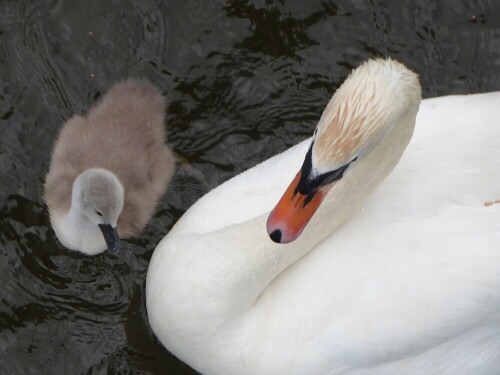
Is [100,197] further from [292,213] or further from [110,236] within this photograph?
[292,213]

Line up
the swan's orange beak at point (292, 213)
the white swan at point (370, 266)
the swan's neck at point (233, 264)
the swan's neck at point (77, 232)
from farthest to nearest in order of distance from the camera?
the swan's neck at point (77, 232) < the swan's neck at point (233, 264) < the white swan at point (370, 266) < the swan's orange beak at point (292, 213)

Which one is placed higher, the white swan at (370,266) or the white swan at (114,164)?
the white swan at (114,164)

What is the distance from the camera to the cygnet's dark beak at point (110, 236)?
17.6 feet

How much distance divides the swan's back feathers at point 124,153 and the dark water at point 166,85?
331 mm

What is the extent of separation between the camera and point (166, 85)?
250 inches

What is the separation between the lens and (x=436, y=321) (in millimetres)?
4379

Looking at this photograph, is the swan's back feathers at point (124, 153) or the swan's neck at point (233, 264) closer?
the swan's neck at point (233, 264)

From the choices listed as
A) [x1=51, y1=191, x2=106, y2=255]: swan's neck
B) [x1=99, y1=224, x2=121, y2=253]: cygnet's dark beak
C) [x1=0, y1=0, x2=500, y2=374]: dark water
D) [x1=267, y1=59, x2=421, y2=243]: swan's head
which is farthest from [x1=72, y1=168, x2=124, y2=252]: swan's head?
[x1=267, y1=59, x2=421, y2=243]: swan's head

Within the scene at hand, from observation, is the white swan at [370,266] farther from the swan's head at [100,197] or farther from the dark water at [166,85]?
the dark water at [166,85]

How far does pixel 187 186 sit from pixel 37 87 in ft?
3.63

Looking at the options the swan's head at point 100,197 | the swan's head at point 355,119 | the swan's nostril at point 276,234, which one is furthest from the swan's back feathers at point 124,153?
the swan's head at point 355,119

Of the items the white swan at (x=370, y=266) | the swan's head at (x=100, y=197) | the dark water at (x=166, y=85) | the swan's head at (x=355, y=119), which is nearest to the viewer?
the swan's head at (x=355, y=119)

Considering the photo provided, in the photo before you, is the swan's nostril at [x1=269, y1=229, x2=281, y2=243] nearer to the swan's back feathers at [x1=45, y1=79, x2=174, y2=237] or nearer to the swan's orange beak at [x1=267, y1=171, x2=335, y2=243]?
the swan's orange beak at [x1=267, y1=171, x2=335, y2=243]

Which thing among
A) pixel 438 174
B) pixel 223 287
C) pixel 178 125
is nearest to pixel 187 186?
pixel 178 125
